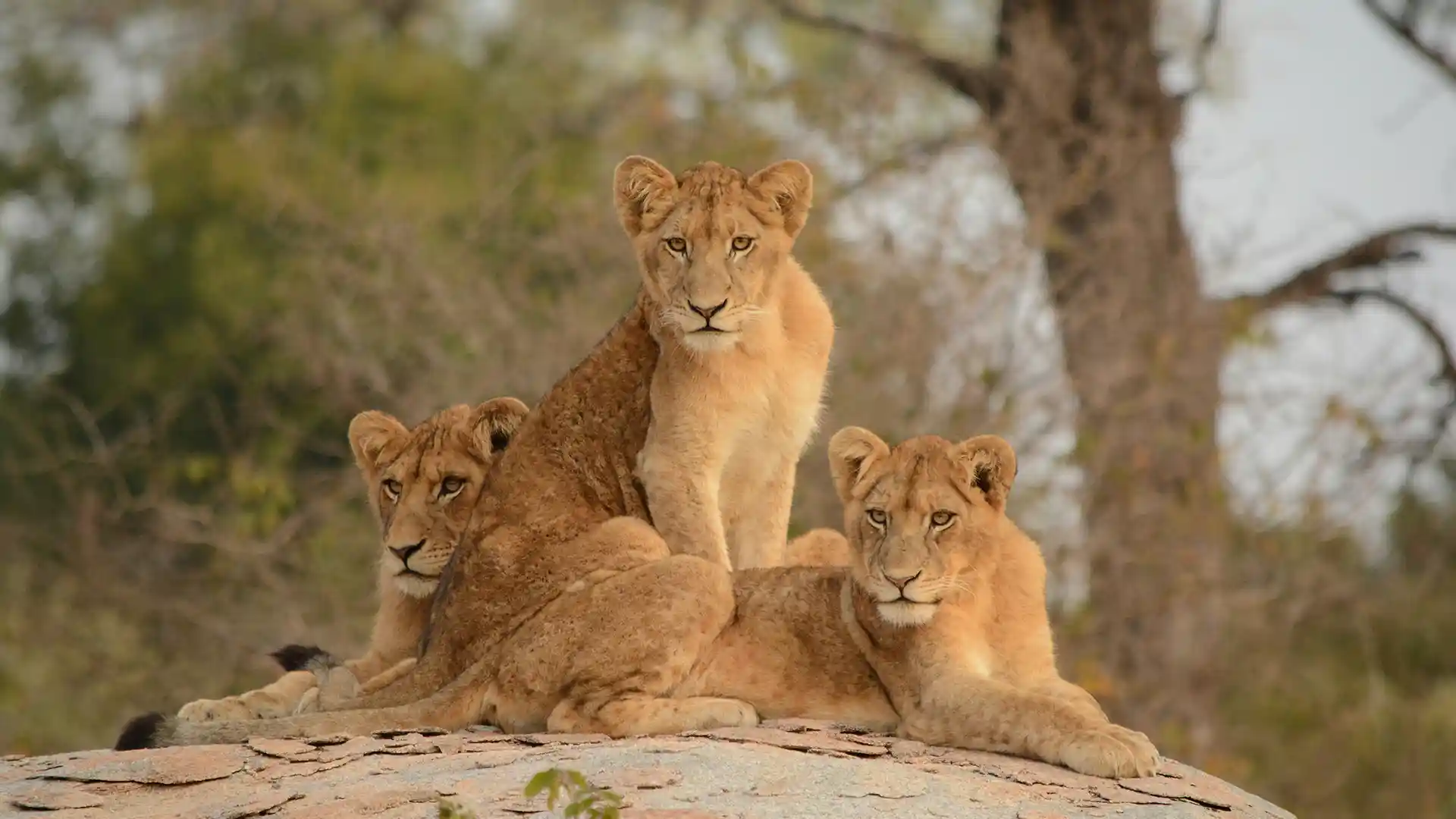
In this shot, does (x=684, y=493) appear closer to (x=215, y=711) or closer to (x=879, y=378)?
(x=215, y=711)

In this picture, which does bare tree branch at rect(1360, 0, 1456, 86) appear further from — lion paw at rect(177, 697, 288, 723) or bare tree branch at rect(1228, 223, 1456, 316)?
lion paw at rect(177, 697, 288, 723)

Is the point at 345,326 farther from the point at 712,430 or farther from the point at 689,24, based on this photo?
the point at 712,430

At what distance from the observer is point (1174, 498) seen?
1321cm

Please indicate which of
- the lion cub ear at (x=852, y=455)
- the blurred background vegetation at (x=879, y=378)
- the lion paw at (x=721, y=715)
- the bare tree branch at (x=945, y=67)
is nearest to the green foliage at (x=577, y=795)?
the lion paw at (x=721, y=715)

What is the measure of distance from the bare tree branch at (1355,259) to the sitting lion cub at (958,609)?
961 cm

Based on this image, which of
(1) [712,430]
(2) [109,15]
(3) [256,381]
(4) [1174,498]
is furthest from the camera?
(2) [109,15]

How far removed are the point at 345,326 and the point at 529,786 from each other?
9024 mm

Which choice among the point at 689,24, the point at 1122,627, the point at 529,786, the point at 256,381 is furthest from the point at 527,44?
the point at 529,786

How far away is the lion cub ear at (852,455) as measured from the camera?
18.8 ft

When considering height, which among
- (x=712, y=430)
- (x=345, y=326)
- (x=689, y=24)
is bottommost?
(x=712, y=430)

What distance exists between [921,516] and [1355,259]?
10.3m

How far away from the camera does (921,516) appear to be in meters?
5.47

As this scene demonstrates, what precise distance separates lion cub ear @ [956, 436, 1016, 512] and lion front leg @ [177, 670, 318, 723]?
7.00 ft

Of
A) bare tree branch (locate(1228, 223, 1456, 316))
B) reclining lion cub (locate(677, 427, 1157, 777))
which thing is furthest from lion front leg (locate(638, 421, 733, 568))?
bare tree branch (locate(1228, 223, 1456, 316))
